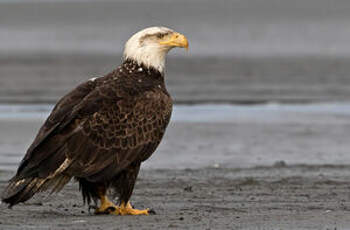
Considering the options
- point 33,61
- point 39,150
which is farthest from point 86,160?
point 33,61

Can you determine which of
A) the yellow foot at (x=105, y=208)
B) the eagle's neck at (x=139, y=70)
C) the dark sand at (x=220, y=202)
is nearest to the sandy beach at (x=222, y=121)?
the dark sand at (x=220, y=202)

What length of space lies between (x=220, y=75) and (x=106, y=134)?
13436 millimetres

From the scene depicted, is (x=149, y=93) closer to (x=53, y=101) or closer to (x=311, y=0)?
(x=53, y=101)

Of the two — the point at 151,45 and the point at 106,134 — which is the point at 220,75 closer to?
the point at 151,45

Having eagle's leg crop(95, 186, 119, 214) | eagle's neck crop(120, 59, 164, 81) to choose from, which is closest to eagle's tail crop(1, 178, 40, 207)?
eagle's leg crop(95, 186, 119, 214)

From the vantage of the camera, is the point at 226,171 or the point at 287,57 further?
the point at 287,57

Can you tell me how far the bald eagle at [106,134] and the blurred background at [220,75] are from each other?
9.26 feet

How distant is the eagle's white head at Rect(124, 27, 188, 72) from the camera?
848cm

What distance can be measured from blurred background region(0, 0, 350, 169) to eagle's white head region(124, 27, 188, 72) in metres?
2.74

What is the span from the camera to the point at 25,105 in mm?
16516

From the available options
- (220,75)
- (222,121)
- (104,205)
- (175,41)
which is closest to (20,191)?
(104,205)

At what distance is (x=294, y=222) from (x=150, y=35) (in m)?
2.04

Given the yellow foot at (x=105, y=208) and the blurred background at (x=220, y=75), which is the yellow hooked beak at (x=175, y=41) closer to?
the yellow foot at (x=105, y=208)

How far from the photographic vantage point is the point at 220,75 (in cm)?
2122
